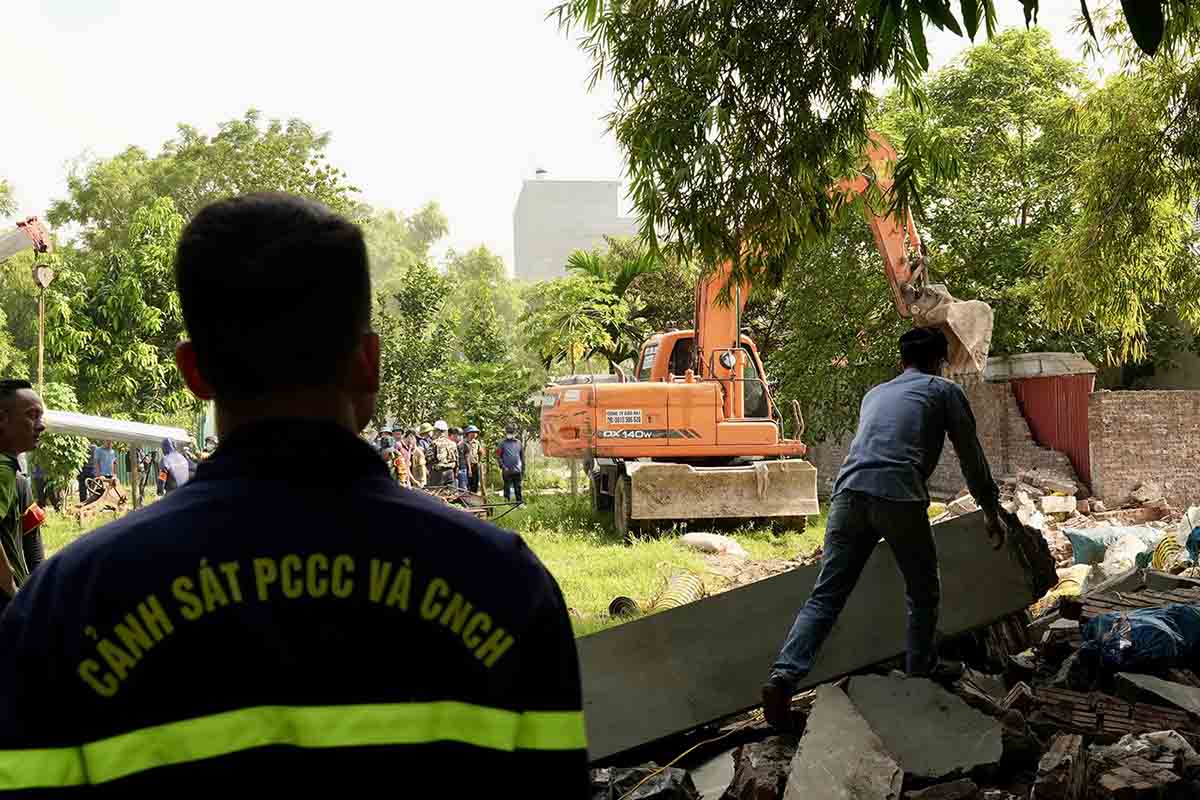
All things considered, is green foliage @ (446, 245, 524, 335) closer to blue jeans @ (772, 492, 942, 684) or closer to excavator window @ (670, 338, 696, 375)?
excavator window @ (670, 338, 696, 375)

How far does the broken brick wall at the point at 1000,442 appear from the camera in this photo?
59.7 ft

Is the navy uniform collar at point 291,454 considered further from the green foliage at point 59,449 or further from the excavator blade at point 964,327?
the green foliage at point 59,449

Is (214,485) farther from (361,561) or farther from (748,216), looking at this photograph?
(748,216)

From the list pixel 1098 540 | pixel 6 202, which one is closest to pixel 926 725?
pixel 1098 540

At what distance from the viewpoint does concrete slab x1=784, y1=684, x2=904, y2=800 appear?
4.36 metres

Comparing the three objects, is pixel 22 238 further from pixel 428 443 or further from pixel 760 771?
pixel 760 771

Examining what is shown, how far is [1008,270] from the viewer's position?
20.8 m

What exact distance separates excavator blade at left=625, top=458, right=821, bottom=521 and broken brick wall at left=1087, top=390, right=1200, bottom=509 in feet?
16.4

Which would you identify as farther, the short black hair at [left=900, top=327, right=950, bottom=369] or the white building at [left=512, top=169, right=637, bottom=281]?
the white building at [left=512, top=169, right=637, bottom=281]

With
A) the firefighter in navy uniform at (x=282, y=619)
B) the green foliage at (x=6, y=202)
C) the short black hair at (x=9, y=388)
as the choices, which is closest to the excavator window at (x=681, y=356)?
the short black hair at (x=9, y=388)

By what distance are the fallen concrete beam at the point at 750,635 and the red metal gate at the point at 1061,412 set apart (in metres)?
12.3

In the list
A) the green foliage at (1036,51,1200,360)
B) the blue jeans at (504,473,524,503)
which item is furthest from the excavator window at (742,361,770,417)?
the blue jeans at (504,473,524,503)

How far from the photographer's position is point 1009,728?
482 cm

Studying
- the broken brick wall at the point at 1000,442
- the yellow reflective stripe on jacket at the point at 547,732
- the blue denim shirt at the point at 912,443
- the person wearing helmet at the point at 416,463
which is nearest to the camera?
the yellow reflective stripe on jacket at the point at 547,732
